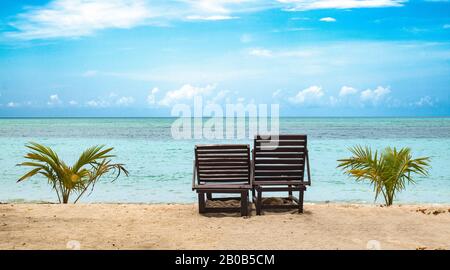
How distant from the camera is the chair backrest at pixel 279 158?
8.16 metres

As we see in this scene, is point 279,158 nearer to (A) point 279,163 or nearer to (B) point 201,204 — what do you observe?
(A) point 279,163

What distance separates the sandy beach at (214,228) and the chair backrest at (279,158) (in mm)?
655

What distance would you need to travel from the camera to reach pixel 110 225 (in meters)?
7.34

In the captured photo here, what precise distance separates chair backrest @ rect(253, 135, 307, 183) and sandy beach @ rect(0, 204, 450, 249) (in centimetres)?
66

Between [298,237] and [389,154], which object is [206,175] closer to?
[298,237]

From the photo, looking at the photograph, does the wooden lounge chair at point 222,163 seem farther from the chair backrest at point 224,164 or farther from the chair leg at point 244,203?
the chair leg at point 244,203

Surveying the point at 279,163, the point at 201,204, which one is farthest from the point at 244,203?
the point at 279,163

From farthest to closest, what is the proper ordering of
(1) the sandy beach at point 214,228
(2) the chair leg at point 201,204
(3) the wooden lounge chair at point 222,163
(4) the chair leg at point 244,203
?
(3) the wooden lounge chair at point 222,163
(2) the chair leg at point 201,204
(4) the chair leg at point 244,203
(1) the sandy beach at point 214,228

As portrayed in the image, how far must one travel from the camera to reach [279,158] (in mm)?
8219

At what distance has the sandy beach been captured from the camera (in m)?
6.30

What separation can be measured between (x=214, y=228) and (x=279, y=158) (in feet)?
5.64

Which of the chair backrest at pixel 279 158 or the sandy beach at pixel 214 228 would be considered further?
the chair backrest at pixel 279 158

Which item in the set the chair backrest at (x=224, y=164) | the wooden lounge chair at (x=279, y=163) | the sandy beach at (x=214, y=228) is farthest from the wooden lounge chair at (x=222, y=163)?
the sandy beach at (x=214, y=228)
